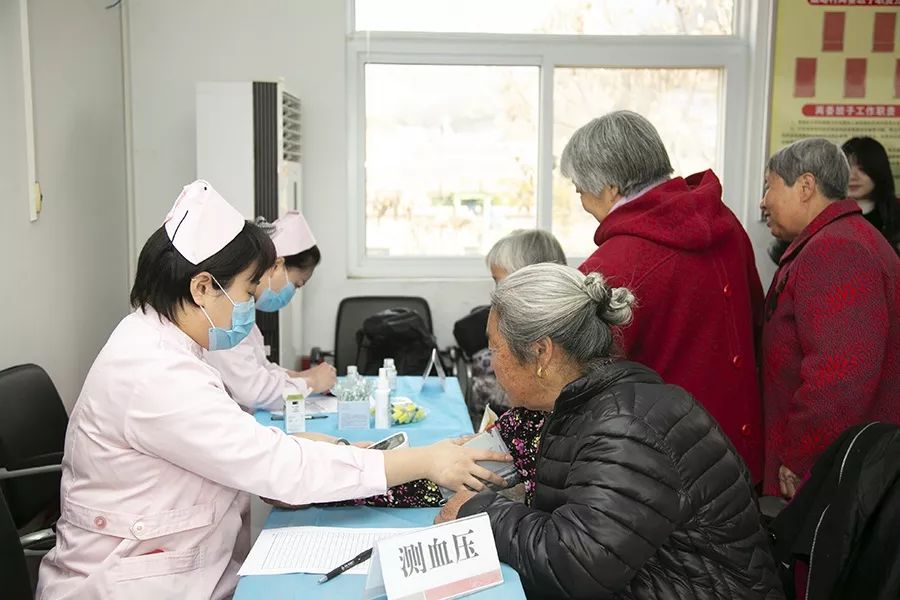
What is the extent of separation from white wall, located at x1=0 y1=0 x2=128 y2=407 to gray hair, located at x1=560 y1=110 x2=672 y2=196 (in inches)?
75.2

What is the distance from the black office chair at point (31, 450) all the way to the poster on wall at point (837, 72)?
12.5ft

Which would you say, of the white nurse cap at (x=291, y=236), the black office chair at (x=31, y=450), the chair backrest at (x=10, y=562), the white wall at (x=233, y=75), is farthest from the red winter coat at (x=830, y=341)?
the white wall at (x=233, y=75)

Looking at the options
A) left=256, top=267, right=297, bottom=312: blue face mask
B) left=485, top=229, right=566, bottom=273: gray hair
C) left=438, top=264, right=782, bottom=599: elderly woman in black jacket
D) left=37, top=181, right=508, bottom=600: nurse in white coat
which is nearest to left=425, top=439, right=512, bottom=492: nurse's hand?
left=37, top=181, right=508, bottom=600: nurse in white coat

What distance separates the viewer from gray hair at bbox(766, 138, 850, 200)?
242 cm

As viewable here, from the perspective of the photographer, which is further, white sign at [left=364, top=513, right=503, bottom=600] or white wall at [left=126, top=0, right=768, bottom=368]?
white wall at [left=126, top=0, right=768, bottom=368]

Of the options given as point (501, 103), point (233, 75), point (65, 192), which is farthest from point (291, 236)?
point (501, 103)

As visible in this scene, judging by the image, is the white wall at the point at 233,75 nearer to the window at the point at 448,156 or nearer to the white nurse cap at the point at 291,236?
the window at the point at 448,156

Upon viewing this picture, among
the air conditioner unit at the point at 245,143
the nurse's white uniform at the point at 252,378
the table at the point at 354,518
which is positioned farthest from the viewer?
the air conditioner unit at the point at 245,143

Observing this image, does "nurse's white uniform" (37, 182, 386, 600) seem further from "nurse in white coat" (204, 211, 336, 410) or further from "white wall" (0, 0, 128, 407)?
"white wall" (0, 0, 128, 407)

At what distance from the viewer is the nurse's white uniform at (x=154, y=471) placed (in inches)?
60.8

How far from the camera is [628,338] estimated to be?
2096mm

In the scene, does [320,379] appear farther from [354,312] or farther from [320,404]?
[354,312]

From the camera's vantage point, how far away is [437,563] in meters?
1.38

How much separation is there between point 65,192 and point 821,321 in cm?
283
